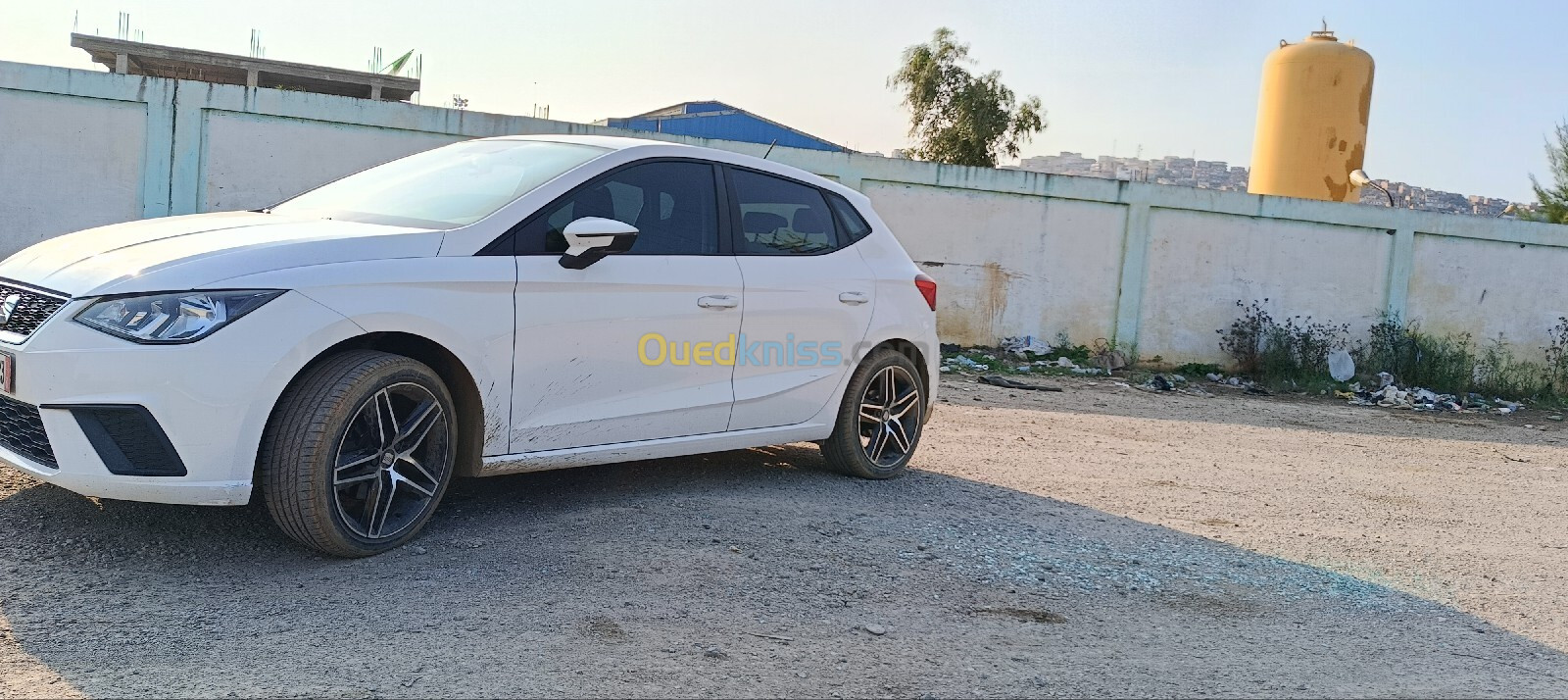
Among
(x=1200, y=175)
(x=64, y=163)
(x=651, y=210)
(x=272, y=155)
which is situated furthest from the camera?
(x=1200, y=175)

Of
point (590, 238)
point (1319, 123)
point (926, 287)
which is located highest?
point (1319, 123)

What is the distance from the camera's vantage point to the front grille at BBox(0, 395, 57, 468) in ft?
13.3

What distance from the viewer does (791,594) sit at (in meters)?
4.53

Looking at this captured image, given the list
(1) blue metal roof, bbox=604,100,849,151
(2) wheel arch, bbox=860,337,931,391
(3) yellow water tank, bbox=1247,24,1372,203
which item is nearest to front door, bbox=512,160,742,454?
(2) wheel arch, bbox=860,337,931,391

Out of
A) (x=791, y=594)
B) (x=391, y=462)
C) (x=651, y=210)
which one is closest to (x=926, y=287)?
(x=651, y=210)

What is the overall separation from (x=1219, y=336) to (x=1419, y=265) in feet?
9.36

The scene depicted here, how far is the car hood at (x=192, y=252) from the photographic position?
4039 mm

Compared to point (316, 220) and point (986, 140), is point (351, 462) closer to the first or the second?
point (316, 220)

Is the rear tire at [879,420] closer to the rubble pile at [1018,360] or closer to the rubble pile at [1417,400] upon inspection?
the rubble pile at [1018,360]

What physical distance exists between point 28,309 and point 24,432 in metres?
0.41

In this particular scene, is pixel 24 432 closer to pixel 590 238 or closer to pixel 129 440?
pixel 129 440

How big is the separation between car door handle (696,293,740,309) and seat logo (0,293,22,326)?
253 centimetres
